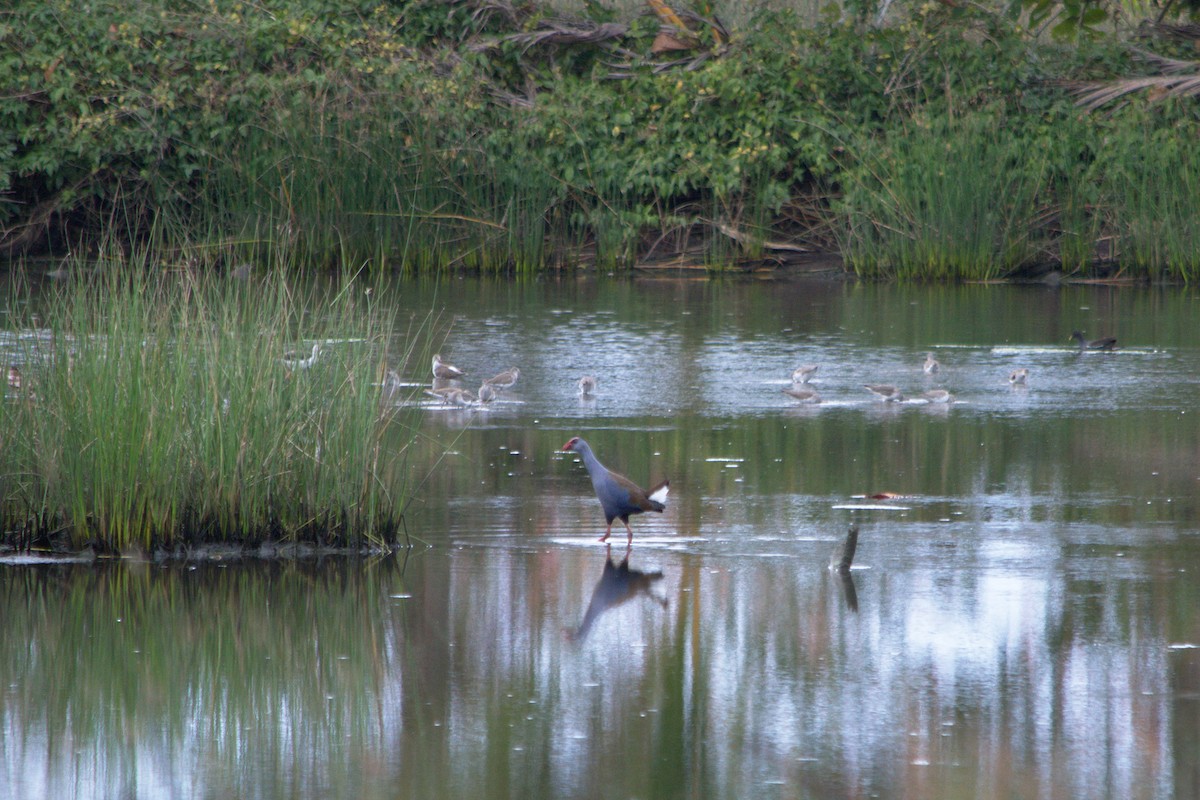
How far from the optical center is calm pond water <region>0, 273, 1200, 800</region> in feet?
16.5

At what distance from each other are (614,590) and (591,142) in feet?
51.2

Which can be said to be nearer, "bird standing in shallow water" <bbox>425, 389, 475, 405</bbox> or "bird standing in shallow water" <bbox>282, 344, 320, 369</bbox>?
"bird standing in shallow water" <bbox>282, 344, 320, 369</bbox>

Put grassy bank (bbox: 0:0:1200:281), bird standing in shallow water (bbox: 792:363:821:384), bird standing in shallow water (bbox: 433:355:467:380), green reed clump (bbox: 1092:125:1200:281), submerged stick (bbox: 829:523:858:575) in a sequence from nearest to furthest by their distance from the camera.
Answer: submerged stick (bbox: 829:523:858:575), bird standing in shallow water (bbox: 792:363:821:384), bird standing in shallow water (bbox: 433:355:467:380), green reed clump (bbox: 1092:125:1200:281), grassy bank (bbox: 0:0:1200:281)

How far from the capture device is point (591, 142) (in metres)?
22.0

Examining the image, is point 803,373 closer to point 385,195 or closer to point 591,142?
point 385,195

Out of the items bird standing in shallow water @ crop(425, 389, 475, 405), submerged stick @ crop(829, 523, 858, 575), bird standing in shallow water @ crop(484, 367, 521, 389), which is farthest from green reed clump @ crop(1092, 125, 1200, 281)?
submerged stick @ crop(829, 523, 858, 575)

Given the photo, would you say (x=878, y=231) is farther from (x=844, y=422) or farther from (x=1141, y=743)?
(x=1141, y=743)

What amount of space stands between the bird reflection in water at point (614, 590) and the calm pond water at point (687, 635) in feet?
0.06

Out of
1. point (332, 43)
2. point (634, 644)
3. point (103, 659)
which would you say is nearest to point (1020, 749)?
point (634, 644)

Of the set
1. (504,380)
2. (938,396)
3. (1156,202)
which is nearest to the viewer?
(938,396)

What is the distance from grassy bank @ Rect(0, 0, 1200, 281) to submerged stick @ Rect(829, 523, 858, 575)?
12.8 m

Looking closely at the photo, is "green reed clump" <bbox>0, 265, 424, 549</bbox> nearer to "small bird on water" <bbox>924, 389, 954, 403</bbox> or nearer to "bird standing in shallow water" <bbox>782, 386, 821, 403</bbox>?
"bird standing in shallow water" <bbox>782, 386, 821, 403</bbox>

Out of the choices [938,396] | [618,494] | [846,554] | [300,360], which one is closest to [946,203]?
[938,396]

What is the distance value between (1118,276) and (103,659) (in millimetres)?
15812
